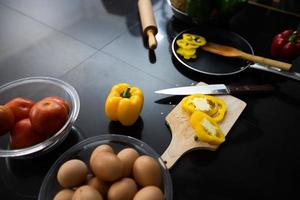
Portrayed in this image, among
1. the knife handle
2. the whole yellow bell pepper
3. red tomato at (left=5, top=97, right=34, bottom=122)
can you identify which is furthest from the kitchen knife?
red tomato at (left=5, top=97, right=34, bottom=122)

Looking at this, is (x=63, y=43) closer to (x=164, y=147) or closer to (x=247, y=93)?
(x=164, y=147)

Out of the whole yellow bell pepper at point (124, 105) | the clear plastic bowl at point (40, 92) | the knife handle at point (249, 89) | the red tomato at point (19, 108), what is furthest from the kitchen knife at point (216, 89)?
the red tomato at point (19, 108)

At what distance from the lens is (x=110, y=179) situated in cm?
53

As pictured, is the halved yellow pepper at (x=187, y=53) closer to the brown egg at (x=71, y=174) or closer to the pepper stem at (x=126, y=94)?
the pepper stem at (x=126, y=94)

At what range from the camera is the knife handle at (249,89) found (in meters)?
0.82

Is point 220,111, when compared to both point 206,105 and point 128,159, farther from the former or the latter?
point 128,159

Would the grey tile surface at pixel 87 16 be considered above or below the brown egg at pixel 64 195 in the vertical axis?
above

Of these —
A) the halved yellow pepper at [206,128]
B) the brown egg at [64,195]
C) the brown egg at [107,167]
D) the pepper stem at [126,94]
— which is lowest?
the halved yellow pepper at [206,128]

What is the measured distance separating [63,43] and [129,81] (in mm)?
298

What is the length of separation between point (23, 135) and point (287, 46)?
0.81 m

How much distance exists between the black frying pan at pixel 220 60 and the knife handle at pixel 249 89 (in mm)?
57

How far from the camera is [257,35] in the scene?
1.05 metres

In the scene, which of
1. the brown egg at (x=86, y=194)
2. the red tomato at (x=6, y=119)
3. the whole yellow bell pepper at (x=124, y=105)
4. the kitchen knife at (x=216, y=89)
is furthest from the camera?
the kitchen knife at (x=216, y=89)

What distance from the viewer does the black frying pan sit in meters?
0.88
